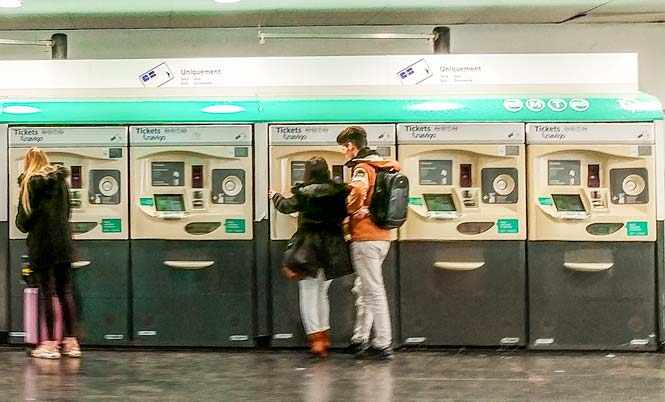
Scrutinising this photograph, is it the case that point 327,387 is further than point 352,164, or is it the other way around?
point 352,164

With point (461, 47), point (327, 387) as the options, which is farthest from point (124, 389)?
point (461, 47)

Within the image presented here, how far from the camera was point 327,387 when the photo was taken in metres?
5.78

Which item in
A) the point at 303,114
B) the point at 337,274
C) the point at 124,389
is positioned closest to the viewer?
the point at 124,389

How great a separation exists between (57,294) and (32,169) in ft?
3.05

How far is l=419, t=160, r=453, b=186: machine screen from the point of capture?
6.99m

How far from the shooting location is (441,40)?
866cm

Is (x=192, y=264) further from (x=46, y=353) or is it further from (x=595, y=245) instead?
(x=595, y=245)

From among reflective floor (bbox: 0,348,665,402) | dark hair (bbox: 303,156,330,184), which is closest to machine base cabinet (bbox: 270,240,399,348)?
reflective floor (bbox: 0,348,665,402)

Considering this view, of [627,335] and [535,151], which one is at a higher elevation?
[535,151]

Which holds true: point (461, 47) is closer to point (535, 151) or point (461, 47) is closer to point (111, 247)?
point (535, 151)

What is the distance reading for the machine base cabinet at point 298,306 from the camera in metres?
6.93

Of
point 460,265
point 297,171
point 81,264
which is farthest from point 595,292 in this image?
point 81,264

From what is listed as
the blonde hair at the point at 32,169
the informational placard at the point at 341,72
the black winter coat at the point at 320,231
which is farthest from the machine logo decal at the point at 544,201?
the blonde hair at the point at 32,169

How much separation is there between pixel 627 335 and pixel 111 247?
3997mm
